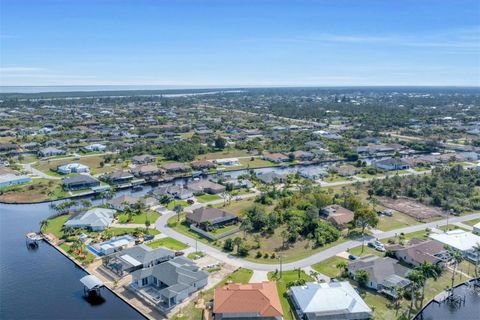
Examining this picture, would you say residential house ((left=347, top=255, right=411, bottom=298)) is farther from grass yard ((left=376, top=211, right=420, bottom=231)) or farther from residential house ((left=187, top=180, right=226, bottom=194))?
residential house ((left=187, top=180, right=226, bottom=194))

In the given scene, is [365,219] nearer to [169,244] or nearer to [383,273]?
[383,273]

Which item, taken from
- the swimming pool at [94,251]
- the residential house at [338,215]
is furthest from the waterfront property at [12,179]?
the residential house at [338,215]

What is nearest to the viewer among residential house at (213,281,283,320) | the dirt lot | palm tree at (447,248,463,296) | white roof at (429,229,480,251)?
residential house at (213,281,283,320)

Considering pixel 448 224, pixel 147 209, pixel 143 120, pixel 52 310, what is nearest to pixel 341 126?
pixel 143 120

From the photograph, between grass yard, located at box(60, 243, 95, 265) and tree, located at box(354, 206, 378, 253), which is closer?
grass yard, located at box(60, 243, 95, 265)

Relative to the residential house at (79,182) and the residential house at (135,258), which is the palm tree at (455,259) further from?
the residential house at (79,182)

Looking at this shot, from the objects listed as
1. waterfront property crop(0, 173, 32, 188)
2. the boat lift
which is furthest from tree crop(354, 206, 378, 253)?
waterfront property crop(0, 173, 32, 188)
